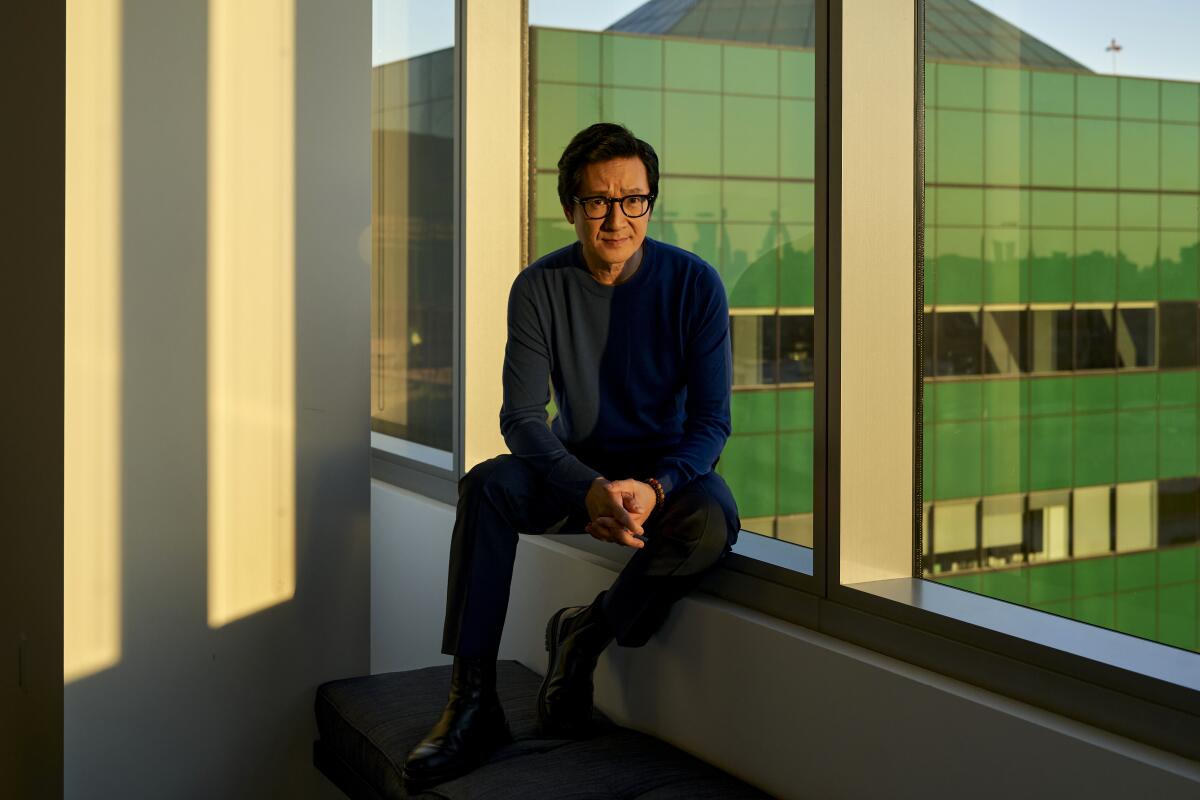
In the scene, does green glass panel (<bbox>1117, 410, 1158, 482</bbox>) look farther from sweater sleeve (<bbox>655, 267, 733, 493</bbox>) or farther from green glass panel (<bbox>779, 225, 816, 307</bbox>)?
sweater sleeve (<bbox>655, 267, 733, 493</bbox>)

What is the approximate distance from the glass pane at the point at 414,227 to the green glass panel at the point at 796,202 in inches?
60.3

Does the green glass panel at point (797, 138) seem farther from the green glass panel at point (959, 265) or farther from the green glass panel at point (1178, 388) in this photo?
the green glass panel at point (1178, 388)

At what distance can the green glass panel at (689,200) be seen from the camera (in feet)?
8.84

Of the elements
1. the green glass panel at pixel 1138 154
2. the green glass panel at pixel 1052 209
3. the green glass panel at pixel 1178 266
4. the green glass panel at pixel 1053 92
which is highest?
the green glass panel at pixel 1053 92

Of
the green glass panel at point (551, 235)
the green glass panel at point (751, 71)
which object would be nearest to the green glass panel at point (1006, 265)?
the green glass panel at point (751, 71)

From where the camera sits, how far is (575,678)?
2486 mm

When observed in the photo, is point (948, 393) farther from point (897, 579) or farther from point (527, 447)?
point (527, 447)

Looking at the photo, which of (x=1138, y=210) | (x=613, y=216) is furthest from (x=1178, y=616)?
(x=613, y=216)

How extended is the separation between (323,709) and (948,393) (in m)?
1.81

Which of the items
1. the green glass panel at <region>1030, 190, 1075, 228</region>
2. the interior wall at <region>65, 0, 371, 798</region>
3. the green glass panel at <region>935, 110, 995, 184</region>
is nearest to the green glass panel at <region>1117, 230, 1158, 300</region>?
the green glass panel at <region>1030, 190, 1075, 228</region>

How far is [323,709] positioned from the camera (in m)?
3.04

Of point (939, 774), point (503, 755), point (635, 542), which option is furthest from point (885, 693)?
point (503, 755)

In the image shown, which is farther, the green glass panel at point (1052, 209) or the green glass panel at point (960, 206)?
the green glass panel at point (960, 206)

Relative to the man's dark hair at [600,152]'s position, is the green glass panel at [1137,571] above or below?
below
